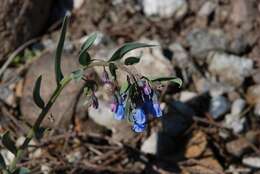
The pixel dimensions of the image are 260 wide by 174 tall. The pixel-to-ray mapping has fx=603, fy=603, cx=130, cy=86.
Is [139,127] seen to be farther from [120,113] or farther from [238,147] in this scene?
[238,147]

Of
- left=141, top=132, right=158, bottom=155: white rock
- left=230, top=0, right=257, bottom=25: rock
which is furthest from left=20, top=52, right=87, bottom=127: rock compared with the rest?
left=230, top=0, right=257, bottom=25: rock

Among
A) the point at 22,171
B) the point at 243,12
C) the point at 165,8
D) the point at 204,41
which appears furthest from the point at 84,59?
the point at 243,12

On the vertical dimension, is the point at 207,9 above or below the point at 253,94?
above

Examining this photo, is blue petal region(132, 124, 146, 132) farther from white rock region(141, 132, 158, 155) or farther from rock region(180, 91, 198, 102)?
rock region(180, 91, 198, 102)

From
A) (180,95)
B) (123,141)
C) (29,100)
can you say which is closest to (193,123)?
(180,95)

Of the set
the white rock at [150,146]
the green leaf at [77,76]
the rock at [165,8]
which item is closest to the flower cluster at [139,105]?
the green leaf at [77,76]
